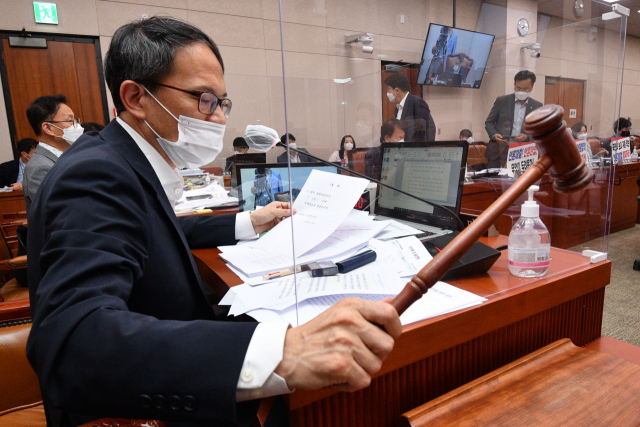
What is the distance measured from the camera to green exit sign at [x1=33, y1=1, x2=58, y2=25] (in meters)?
4.12

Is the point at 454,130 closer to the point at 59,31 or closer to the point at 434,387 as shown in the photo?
the point at 434,387

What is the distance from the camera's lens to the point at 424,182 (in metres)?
1.15

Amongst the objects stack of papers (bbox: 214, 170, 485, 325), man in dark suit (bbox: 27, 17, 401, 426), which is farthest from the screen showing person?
man in dark suit (bbox: 27, 17, 401, 426)

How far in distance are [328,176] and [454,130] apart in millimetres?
623

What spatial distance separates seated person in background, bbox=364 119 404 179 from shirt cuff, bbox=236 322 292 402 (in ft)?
3.07

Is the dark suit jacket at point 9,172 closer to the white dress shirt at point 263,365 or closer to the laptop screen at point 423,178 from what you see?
the laptop screen at point 423,178

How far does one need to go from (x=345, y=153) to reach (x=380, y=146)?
16 centimetres

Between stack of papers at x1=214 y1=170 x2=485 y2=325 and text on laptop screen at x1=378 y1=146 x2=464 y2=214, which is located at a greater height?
text on laptop screen at x1=378 y1=146 x2=464 y2=214

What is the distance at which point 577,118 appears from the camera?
1.07 m

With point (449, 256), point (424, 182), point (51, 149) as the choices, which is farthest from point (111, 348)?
point (51, 149)

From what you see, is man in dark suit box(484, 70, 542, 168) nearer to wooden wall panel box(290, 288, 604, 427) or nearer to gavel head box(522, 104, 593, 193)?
wooden wall panel box(290, 288, 604, 427)

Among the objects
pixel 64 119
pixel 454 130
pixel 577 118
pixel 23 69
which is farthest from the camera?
pixel 23 69

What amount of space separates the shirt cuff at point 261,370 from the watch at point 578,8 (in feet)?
4.62

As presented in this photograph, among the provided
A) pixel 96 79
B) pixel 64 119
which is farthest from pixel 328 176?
pixel 96 79
